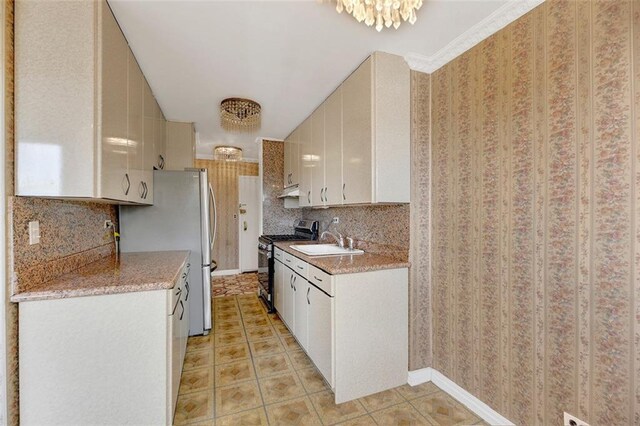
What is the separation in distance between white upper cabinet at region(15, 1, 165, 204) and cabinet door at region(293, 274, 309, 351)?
1503 millimetres

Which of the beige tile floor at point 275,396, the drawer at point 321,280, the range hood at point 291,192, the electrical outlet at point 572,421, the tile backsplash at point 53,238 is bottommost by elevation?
the beige tile floor at point 275,396

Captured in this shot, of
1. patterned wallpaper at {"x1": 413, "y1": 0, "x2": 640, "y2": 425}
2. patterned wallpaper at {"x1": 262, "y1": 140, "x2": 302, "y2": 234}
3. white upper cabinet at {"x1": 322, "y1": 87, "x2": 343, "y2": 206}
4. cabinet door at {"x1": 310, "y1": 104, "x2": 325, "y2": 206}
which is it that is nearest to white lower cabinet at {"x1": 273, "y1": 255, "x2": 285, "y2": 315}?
cabinet door at {"x1": 310, "y1": 104, "x2": 325, "y2": 206}

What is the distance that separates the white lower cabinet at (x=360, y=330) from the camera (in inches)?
71.3

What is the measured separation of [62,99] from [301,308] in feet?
6.64

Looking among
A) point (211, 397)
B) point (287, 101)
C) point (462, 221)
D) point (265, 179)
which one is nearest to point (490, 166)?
point (462, 221)

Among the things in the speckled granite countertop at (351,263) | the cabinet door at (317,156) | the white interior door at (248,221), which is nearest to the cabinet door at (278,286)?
the speckled granite countertop at (351,263)

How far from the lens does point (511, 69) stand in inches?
60.6

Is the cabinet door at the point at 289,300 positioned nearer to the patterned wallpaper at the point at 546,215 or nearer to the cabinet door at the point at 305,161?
the cabinet door at the point at 305,161

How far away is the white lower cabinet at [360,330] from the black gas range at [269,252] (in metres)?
1.21

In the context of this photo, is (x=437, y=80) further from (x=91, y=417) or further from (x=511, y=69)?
(x=91, y=417)

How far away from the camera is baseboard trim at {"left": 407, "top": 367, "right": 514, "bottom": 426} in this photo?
1616 millimetres

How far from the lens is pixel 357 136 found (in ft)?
6.91

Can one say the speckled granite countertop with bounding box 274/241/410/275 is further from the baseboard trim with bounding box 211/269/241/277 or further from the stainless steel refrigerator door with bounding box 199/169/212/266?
the baseboard trim with bounding box 211/269/241/277

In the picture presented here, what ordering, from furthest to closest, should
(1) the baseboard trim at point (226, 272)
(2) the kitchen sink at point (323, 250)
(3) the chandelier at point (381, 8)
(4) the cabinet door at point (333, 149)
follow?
(1) the baseboard trim at point (226, 272) < (2) the kitchen sink at point (323, 250) < (4) the cabinet door at point (333, 149) < (3) the chandelier at point (381, 8)
